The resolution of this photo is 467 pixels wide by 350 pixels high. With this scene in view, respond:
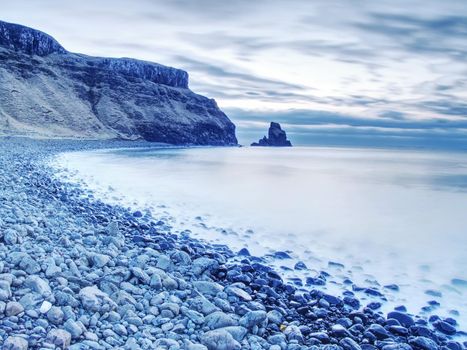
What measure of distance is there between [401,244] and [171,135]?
131 meters

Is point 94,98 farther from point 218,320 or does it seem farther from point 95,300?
point 218,320

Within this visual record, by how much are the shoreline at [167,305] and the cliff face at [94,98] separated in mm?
77883

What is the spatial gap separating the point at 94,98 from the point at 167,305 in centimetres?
13477

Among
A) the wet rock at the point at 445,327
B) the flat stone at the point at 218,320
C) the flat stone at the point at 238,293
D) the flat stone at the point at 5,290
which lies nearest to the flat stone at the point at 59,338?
the flat stone at the point at 5,290

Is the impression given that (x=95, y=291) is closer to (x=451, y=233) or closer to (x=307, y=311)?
(x=307, y=311)

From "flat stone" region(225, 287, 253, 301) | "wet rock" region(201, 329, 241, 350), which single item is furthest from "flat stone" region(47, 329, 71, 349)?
"flat stone" region(225, 287, 253, 301)

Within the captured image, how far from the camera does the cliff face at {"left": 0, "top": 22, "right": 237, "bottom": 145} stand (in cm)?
9694

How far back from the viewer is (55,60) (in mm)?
134500

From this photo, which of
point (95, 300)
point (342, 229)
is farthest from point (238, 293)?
point (342, 229)

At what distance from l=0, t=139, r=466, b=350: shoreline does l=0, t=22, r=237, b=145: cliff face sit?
3066 inches

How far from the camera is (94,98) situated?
424ft

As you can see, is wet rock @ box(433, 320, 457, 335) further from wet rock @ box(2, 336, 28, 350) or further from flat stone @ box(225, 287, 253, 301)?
wet rock @ box(2, 336, 28, 350)

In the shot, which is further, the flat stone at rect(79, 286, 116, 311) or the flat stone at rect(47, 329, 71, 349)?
the flat stone at rect(79, 286, 116, 311)

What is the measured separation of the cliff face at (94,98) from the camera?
318 feet
